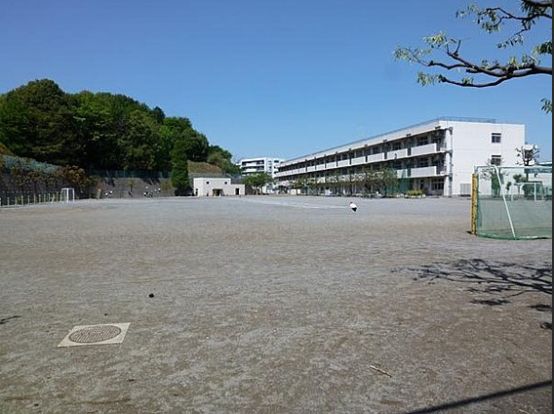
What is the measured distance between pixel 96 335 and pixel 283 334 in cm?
190

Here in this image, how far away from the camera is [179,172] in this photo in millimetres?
98938

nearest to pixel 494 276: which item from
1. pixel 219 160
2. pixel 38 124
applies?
pixel 38 124

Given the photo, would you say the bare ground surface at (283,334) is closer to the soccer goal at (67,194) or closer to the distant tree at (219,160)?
the soccer goal at (67,194)

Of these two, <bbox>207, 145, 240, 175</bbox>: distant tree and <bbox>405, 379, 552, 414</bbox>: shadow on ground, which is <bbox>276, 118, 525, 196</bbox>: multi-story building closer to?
<bbox>207, 145, 240, 175</bbox>: distant tree

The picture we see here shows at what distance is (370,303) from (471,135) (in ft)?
221

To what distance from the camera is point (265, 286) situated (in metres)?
7.29

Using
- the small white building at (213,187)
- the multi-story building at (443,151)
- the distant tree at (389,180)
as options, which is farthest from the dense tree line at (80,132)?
the distant tree at (389,180)

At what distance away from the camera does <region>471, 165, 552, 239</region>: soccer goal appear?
14.5 meters

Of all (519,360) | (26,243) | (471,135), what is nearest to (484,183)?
(519,360)

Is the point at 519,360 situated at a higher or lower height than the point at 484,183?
lower

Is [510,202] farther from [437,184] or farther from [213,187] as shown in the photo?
[213,187]

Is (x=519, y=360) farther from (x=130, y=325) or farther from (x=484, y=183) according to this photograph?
(x=484, y=183)

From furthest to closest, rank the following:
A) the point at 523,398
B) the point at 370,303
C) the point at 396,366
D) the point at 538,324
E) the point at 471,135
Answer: the point at 471,135 < the point at 370,303 < the point at 538,324 < the point at 396,366 < the point at 523,398

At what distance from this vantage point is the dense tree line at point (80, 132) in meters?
74.1
